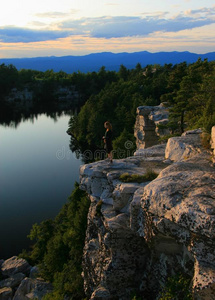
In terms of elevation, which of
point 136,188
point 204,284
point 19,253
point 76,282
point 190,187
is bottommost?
point 19,253

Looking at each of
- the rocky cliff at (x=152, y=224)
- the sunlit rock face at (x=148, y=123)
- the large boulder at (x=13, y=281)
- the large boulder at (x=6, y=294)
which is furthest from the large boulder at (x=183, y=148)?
the sunlit rock face at (x=148, y=123)

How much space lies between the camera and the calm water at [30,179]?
80.9 feet

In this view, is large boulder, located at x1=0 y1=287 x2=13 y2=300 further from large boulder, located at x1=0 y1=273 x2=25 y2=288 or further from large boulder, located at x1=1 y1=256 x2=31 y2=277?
large boulder, located at x1=1 y1=256 x2=31 y2=277

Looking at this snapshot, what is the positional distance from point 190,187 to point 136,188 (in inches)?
98.3

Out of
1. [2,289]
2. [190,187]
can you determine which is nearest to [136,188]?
[190,187]

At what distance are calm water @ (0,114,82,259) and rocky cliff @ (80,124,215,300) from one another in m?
13.8

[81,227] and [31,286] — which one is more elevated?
[81,227]

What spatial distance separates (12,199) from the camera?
95.5 ft

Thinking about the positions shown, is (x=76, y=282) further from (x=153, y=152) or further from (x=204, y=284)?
(x=204, y=284)

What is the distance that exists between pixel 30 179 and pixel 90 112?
24.4 m

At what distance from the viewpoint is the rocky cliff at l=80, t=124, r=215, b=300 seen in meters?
6.59

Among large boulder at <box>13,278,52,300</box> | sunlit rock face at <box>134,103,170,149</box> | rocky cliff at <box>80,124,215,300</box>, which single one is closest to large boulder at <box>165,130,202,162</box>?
rocky cliff at <box>80,124,215,300</box>

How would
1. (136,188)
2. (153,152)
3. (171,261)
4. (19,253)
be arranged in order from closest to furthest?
(171,261)
(136,188)
(153,152)
(19,253)

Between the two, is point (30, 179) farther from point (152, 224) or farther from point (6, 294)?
point (152, 224)
